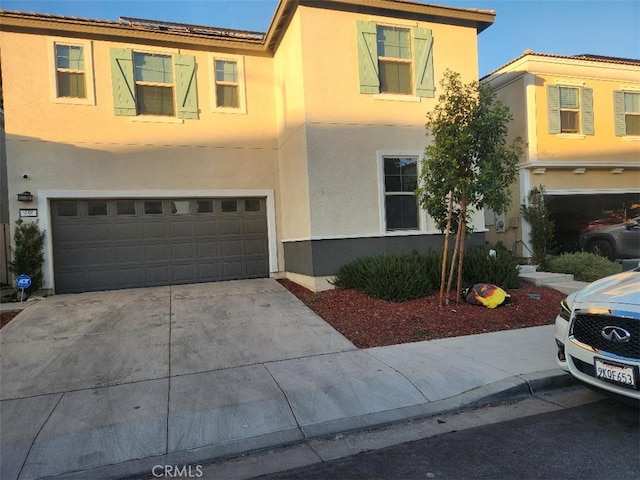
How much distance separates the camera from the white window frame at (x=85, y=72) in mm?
9961

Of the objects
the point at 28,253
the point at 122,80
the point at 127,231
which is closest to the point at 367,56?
the point at 122,80

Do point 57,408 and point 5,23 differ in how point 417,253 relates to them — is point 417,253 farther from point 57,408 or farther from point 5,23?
point 5,23

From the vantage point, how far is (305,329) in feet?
23.1

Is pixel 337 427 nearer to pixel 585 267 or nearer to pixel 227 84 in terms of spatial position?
pixel 585 267

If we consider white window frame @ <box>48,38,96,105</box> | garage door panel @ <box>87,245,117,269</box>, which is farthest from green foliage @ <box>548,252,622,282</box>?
white window frame @ <box>48,38,96,105</box>

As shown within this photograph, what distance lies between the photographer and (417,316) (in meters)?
7.40

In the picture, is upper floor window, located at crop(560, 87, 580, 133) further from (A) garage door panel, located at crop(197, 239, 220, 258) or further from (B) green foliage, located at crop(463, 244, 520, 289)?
(A) garage door panel, located at crop(197, 239, 220, 258)

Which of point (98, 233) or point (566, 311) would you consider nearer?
point (566, 311)

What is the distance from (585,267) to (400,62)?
653 cm

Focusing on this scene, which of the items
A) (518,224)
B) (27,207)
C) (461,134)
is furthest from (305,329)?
(518,224)

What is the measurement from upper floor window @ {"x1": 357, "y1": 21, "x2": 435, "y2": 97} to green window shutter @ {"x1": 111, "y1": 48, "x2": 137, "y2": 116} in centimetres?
535

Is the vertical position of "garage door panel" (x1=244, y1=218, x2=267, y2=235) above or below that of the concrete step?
above

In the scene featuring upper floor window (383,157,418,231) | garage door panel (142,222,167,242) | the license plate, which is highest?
upper floor window (383,157,418,231)

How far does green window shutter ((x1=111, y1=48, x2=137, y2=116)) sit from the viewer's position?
10.3 metres
